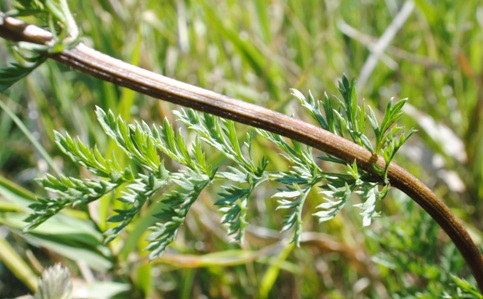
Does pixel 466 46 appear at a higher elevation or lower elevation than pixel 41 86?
higher

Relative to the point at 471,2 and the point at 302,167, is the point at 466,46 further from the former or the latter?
the point at 302,167

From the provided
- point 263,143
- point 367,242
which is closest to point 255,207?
point 263,143

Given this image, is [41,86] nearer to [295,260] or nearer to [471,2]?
[295,260]

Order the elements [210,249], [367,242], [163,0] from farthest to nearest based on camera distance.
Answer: [163,0], [210,249], [367,242]

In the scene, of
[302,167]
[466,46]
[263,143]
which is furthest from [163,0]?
[302,167]

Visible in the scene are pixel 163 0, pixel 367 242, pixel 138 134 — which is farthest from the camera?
pixel 163 0

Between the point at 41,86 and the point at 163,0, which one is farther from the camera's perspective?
the point at 163,0

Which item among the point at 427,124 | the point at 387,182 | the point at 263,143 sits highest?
the point at 387,182
